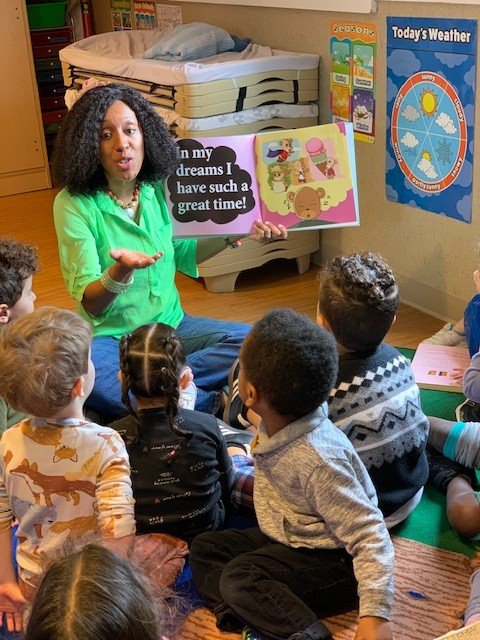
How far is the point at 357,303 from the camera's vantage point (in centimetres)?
172

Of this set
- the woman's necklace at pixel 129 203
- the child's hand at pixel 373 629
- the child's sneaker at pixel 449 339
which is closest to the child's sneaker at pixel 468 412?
the child's sneaker at pixel 449 339

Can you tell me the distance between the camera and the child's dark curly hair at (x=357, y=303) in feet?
5.62

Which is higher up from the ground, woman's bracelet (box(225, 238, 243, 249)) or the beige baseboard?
woman's bracelet (box(225, 238, 243, 249))

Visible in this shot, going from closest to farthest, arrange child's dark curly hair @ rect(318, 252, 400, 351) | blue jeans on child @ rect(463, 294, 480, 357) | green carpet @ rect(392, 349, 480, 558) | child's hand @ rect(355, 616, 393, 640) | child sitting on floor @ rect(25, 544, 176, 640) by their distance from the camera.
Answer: child sitting on floor @ rect(25, 544, 176, 640), child's hand @ rect(355, 616, 393, 640), child's dark curly hair @ rect(318, 252, 400, 351), green carpet @ rect(392, 349, 480, 558), blue jeans on child @ rect(463, 294, 480, 357)

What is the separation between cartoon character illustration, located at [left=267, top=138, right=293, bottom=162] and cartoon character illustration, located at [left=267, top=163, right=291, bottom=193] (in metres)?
0.03

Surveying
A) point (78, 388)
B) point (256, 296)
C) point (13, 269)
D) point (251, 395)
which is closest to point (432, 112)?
point (256, 296)

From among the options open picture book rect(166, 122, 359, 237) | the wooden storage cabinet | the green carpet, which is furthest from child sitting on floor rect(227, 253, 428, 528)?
the wooden storage cabinet

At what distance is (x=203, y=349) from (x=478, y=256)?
986 millimetres

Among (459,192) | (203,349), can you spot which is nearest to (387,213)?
(459,192)

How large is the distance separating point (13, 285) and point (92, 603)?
1198mm

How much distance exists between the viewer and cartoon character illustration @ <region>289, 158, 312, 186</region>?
2662 mm

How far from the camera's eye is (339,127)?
8.73 ft

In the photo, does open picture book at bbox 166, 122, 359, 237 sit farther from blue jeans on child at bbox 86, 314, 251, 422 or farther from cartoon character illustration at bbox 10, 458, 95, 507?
cartoon character illustration at bbox 10, 458, 95, 507

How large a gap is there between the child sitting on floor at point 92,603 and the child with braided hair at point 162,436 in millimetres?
730
